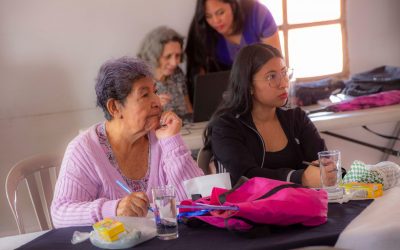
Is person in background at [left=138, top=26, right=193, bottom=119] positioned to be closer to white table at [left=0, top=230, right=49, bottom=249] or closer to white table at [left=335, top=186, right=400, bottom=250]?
white table at [left=0, top=230, right=49, bottom=249]

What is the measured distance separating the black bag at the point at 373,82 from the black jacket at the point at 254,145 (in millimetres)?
1378

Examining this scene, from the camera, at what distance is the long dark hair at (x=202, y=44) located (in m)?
3.59

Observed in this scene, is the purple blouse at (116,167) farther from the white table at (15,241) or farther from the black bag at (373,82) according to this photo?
the black bag at (373,82)

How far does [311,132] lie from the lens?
7.70 feet

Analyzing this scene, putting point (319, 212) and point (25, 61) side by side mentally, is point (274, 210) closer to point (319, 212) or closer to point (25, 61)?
point (319, 212)

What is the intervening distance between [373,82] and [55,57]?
1977 mm

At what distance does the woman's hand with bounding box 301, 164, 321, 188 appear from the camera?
75.9 inches

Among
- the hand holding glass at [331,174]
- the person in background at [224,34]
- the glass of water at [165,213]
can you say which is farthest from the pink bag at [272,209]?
the person in background at [224,34]

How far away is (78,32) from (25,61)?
1.19 ft

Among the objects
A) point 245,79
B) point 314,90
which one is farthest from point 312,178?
point 314,90

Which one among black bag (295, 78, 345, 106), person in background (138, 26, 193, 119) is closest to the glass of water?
person in background (138, 26, 193, 119)

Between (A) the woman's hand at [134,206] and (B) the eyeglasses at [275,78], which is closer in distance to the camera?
(A) the woman's hand at [134,206]

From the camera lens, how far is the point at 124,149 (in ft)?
6.52

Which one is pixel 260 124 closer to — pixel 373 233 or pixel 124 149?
pixel 124 149
